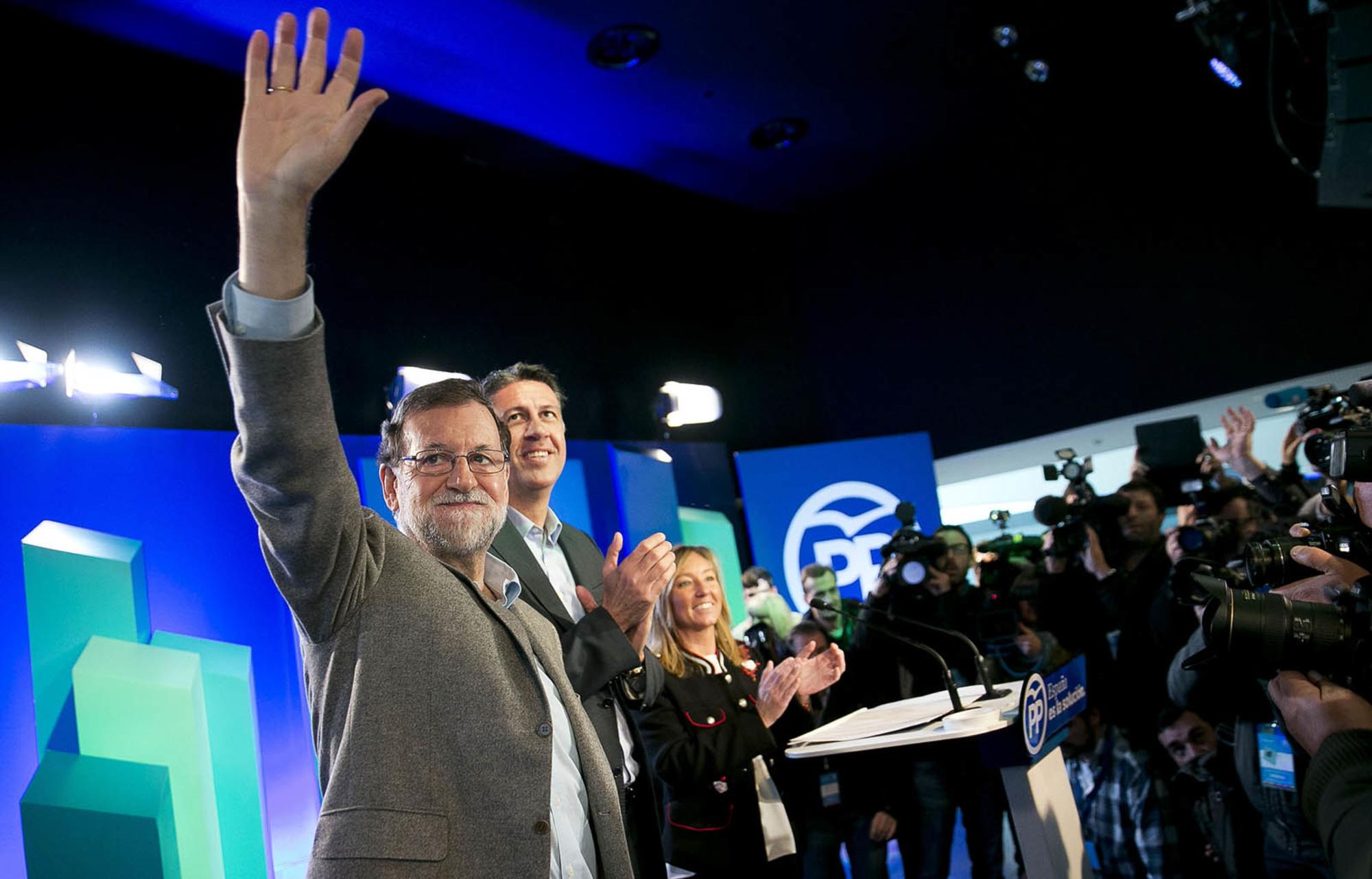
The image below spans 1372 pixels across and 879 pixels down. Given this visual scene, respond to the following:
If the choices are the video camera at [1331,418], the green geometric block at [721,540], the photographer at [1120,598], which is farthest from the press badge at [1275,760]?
the green geometric block at [721,540]

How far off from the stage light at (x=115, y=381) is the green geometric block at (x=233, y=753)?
82 centimetres

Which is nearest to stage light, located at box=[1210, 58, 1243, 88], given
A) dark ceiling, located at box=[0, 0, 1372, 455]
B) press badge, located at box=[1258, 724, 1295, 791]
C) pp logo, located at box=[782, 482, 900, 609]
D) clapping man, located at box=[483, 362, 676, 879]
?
dark ceiling, located at box=[0, 0, 1372, 455]

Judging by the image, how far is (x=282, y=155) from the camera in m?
1.10

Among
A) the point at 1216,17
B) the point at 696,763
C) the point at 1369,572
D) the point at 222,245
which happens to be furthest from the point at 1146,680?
the point at 222,245

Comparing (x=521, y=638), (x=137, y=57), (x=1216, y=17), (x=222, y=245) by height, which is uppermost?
(x=137, y=57)

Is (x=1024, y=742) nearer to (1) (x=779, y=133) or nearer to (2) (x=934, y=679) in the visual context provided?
(2) (x=934, y=679)

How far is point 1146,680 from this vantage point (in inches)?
131

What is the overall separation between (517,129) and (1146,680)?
4163 millimetres

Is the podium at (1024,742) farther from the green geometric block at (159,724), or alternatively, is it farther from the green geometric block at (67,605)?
the green geometric block at (67,605)

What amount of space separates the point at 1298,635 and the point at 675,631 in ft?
5.87

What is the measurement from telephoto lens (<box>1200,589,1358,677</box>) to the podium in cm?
72

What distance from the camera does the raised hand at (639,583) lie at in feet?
5.70

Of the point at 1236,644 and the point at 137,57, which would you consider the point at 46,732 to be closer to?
the point at 137,57

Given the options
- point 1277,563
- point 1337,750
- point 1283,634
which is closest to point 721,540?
point 1277,563
